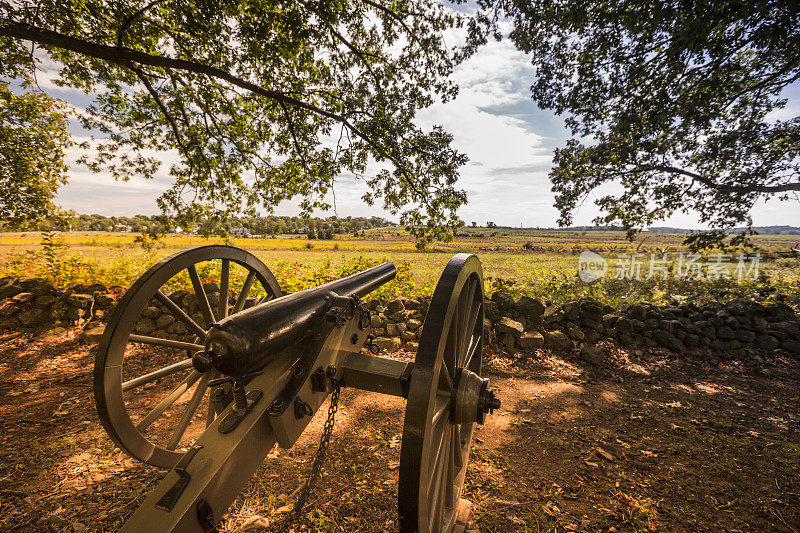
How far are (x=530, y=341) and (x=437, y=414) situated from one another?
4565mm

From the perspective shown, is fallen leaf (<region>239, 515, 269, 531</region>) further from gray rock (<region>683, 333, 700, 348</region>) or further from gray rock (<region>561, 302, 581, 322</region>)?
gray rock (<region>683, 333, 700, 348</region>)

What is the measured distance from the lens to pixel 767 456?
3168 mm

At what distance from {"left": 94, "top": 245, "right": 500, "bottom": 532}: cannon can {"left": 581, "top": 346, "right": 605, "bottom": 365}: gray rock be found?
372 cm

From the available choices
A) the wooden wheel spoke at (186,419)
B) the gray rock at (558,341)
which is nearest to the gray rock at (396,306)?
the gray rock at (558,341)

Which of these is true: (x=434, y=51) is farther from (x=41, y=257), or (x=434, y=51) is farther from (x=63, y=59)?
(x=41, y=257)

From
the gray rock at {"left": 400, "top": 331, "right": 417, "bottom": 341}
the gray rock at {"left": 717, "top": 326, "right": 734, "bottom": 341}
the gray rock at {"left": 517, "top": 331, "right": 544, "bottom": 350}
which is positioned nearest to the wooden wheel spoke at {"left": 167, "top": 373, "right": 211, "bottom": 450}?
the gray rock at {"left": 400, "top": 331, "right": 417, "bottom": 341}

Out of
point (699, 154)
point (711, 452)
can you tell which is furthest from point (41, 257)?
point (699, 154)

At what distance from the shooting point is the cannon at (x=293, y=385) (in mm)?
1304

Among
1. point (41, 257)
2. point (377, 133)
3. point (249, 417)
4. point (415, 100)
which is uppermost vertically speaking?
point (415, 100)

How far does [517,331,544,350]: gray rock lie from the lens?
5.54m

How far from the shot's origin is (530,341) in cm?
554

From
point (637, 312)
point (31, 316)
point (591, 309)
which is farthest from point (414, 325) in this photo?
point (31, 316)

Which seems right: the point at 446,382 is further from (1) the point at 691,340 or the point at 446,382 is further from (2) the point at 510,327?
(1) the point at 691,340

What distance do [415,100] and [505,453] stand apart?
6904mm
